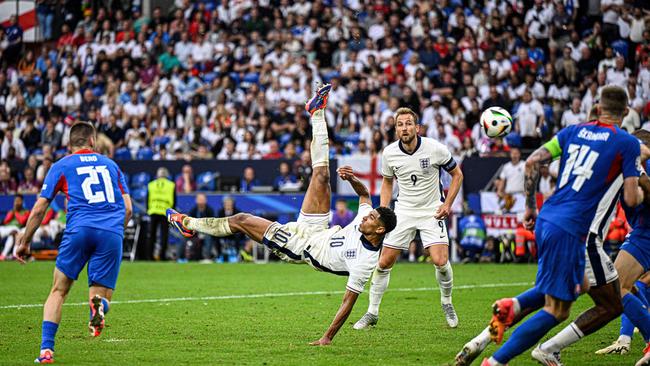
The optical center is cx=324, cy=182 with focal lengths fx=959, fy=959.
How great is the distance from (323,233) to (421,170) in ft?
7.01

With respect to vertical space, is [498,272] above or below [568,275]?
below

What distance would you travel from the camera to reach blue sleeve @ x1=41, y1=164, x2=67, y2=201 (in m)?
9.49

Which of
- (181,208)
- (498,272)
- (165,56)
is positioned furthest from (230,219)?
(165,56)

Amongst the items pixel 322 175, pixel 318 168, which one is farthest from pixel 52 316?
pixel 318 168

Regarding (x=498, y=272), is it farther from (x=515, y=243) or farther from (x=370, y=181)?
(x=370, y=181)

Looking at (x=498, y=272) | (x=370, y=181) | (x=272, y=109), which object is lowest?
(x=498, y=272)

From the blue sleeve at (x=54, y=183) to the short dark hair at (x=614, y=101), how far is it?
5.23 meters

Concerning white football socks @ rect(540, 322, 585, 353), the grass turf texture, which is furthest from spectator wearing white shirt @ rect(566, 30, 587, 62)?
white football socks @ rect(540, 322, 585, 353)

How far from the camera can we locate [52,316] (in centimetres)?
930

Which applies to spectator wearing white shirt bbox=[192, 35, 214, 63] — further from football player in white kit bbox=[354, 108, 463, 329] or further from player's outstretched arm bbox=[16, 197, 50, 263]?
player's outstretched arm bbox=[16, 197, 50, 263]

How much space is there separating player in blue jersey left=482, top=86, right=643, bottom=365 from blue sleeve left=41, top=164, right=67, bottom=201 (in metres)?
4.48

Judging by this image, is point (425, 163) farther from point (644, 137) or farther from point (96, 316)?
point (96, 316)

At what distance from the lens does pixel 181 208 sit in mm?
26234

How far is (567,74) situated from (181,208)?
1108cm
